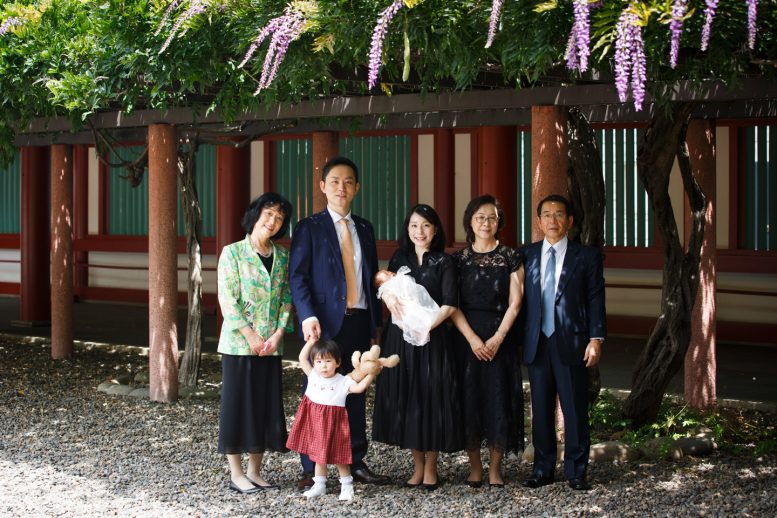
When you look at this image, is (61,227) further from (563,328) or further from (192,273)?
(563,328)

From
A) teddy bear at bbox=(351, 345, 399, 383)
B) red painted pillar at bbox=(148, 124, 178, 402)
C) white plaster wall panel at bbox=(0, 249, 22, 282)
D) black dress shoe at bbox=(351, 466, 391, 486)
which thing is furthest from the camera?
white plaster wall panel at bbox=(0, 249, 22, 282)

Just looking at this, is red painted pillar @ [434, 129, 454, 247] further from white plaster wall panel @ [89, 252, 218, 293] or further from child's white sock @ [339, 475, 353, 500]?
child's white sock @ [339, 475, 353, 500]

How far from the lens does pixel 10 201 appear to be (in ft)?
57.5

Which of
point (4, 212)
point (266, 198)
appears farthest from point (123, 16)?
point (4, 212)

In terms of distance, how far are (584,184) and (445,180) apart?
5826mm

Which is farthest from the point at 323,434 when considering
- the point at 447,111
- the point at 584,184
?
the point at 447,111

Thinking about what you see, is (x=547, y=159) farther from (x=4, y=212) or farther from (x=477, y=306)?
(x=4, y=212)

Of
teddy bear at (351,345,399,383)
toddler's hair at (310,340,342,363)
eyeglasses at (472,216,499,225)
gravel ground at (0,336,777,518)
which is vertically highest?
eyeglasses at (472,216,499,225)

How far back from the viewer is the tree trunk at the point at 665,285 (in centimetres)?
696

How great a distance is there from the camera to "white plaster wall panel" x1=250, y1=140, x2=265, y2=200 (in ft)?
48.0

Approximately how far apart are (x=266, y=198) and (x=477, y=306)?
3.79ft

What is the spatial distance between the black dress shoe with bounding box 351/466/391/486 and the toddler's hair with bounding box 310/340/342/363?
2.49 feet

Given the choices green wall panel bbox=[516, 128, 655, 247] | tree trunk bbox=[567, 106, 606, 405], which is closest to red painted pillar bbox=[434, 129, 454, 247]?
green wall panel bbox=[516, 128, 655, 247]

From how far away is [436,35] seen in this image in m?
4.61
